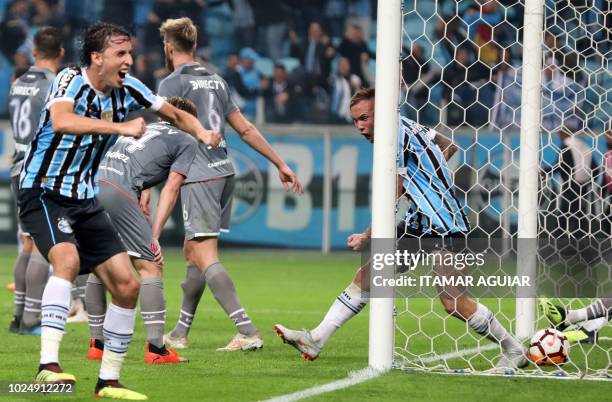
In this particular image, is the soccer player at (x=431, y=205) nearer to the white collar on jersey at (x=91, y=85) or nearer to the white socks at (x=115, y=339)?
the white socks at (x=115, y=339)

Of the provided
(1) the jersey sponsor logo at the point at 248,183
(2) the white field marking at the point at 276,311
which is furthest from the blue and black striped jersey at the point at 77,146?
(1) the jersey sponsor logo at the point at 248,183

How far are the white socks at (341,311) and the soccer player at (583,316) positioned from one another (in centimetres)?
168

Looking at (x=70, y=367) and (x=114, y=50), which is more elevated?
(x=114, y=50)

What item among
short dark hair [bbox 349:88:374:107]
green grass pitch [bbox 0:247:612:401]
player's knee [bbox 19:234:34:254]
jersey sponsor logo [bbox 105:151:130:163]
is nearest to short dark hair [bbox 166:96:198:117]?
jersey sponsor logo [bbox 105:151:130:163]

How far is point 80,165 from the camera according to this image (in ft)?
19.9

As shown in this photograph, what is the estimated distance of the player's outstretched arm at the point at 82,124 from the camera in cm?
543

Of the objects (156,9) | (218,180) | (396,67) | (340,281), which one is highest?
(156,9)

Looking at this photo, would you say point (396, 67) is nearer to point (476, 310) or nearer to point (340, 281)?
point (476, 310)

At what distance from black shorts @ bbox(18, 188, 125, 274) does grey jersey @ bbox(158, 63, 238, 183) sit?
2.41 m

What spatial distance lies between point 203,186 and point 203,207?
0.15 m

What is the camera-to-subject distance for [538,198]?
9.26 metres

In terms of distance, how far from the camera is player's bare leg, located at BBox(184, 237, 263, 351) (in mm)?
8180

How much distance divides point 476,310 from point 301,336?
1.12 meters

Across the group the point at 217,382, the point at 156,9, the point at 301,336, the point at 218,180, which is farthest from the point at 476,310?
the point at 156,9
